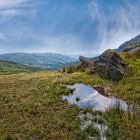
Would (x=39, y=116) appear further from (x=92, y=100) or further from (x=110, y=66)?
(x=110, y=66)

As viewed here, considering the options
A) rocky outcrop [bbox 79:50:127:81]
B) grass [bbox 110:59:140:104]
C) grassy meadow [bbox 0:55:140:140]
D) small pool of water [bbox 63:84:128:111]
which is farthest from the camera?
rocky outcrop [bbox 79:50:127:81]

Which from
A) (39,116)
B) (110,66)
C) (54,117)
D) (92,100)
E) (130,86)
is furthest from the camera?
(110,66)

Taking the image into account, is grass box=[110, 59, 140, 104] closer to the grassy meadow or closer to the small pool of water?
the grassy meadow

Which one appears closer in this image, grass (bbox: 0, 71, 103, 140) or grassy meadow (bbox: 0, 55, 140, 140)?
grassy meadow (bbox: 0, 55, 140, 140)

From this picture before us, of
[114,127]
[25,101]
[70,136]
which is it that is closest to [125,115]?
[114,127]

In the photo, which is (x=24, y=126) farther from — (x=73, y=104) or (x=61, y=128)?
(x=73, y=104)

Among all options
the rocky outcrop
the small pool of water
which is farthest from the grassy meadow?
the rocky outcrop

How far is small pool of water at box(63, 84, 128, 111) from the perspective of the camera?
38406mm

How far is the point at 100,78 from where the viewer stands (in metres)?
62.6

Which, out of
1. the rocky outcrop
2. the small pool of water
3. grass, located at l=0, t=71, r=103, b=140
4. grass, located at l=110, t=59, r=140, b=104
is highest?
the rocky outcrop

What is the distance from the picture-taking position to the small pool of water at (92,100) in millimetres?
38406

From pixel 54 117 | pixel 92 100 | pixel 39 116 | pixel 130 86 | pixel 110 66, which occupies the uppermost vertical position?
pixel 110 66

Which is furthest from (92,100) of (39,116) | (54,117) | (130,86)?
(130,86)

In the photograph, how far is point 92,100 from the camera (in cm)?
4250
